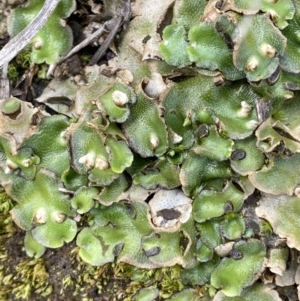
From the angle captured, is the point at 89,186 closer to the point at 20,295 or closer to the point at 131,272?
the point at 131,272

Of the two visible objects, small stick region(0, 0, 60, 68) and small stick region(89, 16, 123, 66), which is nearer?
small stick region(0, 0, 60, 68)

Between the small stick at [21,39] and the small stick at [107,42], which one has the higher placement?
the small stick at [21,39]

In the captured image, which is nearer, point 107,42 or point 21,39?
point 21,39

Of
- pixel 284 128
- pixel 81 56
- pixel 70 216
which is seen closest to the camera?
pixel 284 128

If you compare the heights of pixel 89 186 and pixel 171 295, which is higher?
pixel 89 186

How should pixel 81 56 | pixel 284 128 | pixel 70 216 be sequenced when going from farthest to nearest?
pixel 81 56
pixel 70 216
pixel 284 128

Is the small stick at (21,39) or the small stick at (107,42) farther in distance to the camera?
the small stick at (107,42)

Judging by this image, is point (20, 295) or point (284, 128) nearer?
point (284, 128)

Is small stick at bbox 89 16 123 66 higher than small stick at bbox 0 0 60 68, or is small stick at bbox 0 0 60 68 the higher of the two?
small stick at bbox 0 0 60 68

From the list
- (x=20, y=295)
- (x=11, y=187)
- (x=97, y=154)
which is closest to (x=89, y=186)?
(x=97, y=154)

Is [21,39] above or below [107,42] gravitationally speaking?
above

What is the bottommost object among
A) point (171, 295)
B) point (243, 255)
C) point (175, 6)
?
point (171, 295)
